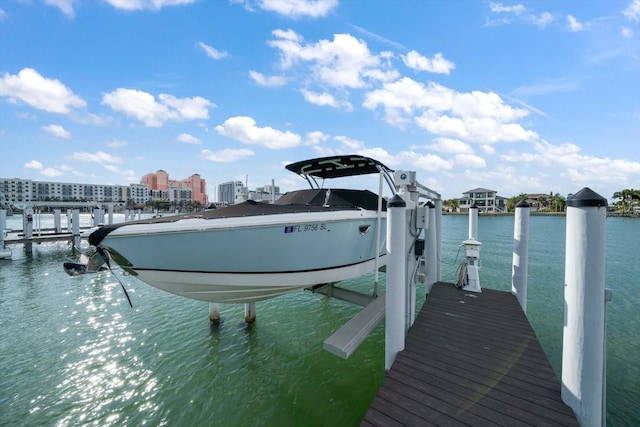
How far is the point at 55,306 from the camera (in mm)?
8461

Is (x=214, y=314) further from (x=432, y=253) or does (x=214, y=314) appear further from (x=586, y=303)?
(x=586, y=303)

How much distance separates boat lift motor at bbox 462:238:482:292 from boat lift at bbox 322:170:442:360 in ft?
2.08

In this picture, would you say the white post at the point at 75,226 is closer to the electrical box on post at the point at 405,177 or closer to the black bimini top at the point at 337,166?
the black bimini top at the point at 337,166

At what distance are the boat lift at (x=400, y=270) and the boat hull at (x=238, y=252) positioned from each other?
35.6 inches

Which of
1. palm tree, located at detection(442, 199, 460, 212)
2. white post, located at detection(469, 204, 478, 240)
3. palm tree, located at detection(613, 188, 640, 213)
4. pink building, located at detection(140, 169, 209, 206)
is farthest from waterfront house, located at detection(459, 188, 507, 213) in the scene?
pink building, located at detection(140, 169, 209, 206)

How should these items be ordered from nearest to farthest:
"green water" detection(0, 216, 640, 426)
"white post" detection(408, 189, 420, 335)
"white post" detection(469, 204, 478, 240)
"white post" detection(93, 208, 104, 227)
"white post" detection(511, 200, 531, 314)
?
"green water" detection(0, 216, 640, 426) < "white post" detection(408, 189, 420, 335) < "white post" detection(511, 200, 531, 314) < "white post" detection(469, 204, 478, 240) < "white post" detection(93, 208, 104, 227)

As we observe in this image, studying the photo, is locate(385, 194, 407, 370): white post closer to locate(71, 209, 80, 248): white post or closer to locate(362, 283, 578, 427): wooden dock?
locate(362, 283, 578, 427): wooden dock

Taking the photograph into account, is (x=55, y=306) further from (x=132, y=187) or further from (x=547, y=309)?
(x=132, y=187)

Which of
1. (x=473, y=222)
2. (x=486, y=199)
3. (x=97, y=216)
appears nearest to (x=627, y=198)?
(x=486, y=199)

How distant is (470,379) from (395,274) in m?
1.27

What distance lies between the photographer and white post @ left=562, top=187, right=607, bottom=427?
200 centimetres

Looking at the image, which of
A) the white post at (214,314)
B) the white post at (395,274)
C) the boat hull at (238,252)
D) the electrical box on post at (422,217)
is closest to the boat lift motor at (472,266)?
the electrical box on post at (422,217)

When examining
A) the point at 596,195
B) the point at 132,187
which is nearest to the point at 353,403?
the point at 596,195

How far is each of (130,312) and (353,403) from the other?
7189 mm
